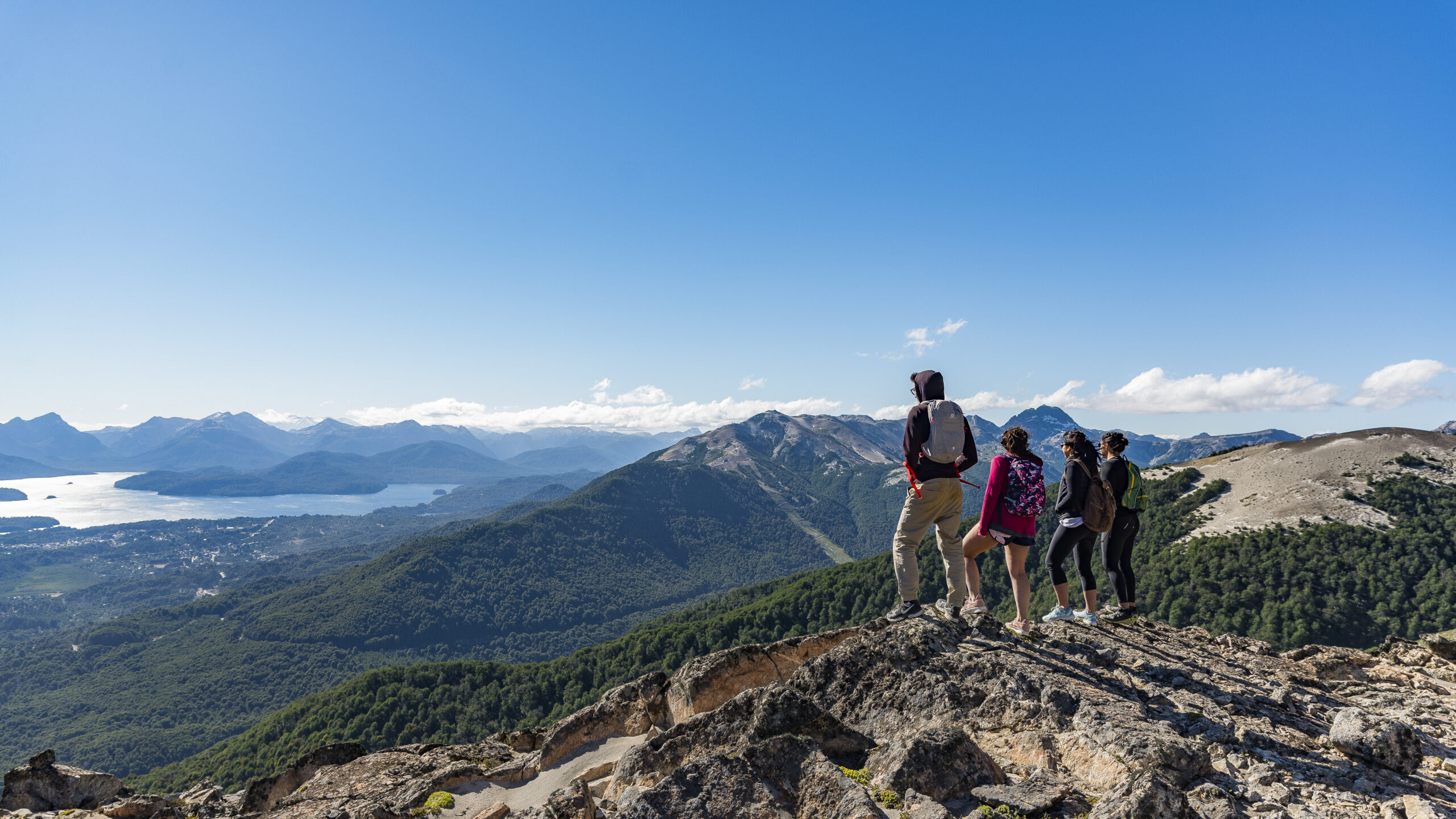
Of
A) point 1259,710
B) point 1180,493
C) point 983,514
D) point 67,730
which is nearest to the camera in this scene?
point 1259,710

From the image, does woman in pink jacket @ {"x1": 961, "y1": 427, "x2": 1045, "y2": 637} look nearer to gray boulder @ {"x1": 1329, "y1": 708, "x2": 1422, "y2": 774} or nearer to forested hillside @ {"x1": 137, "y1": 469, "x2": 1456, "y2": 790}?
gray boulder @ {"x1": 1329, "y1": 708, "x2": 1422, "y2": 774}

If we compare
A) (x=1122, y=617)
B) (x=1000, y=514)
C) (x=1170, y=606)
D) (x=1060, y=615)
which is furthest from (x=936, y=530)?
(x=1170, y=606)

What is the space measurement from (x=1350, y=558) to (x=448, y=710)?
149949mm

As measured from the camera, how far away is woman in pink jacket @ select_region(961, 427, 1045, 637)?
33.2ft

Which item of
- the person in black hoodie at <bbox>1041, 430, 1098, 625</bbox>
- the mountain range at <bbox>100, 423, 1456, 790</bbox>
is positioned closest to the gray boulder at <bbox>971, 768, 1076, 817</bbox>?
the person in black hoodie at <bbox>1041, 430, 1098, 625</bbox>

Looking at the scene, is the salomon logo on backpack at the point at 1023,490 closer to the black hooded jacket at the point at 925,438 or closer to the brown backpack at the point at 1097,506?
the black hooded jacket at the point at 925,438

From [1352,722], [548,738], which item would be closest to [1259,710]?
[1352,722]

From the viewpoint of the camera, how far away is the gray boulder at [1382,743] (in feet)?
20.5

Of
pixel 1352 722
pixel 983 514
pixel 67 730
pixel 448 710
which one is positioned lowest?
pixel 67 730

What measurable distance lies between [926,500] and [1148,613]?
115782 mm

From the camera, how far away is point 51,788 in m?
12.6

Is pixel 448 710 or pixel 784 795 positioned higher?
pixel 784 795

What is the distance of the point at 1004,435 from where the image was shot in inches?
402

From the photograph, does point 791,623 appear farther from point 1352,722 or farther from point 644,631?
point 1352,722
